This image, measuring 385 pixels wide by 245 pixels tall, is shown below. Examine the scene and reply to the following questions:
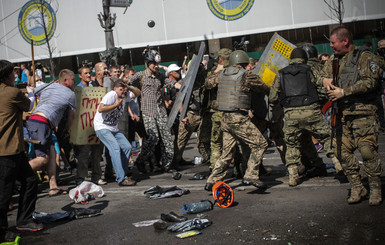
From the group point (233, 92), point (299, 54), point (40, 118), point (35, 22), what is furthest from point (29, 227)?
point (35, 22)

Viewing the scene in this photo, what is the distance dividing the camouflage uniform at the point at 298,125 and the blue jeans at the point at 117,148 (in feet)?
8.43

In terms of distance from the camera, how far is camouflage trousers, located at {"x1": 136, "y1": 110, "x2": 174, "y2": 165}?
861cm

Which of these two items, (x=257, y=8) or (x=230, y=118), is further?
(x=257, y=8)

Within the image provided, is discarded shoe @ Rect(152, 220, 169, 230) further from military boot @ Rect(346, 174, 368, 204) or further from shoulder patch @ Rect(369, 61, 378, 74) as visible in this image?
shoulder patch @ Rect(369, 61, 378, 74)

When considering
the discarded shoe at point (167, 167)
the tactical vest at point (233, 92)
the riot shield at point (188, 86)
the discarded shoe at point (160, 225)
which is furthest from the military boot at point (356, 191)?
the discarded shoe at point (167, 167)

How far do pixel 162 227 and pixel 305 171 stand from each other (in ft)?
9.77

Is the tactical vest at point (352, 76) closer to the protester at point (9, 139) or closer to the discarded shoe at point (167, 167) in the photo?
the protester at point (9, 139)

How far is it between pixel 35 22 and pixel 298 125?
19934 mm

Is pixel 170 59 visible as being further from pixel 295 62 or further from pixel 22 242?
pixel 22 242

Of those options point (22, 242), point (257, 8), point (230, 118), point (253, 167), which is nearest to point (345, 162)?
point (253, 167)

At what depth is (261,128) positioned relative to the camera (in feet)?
24.9

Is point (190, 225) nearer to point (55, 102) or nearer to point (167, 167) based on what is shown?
point (55, 102)

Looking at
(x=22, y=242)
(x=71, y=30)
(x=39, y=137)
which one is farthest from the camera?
(x=71, y=30)

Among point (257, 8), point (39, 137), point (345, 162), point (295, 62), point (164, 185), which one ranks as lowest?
point (164, 185)
